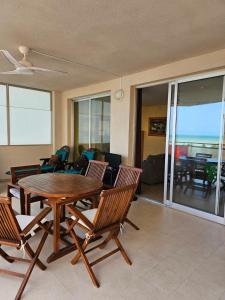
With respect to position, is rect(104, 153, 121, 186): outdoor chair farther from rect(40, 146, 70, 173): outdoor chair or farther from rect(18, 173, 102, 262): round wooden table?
rect(18, 173, 102, 262): round wooden table

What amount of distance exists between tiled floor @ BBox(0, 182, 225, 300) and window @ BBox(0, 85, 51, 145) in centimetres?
378

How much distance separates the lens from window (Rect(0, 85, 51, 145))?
5238mm

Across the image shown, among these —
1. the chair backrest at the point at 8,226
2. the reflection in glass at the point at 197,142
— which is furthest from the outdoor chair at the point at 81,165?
the chair backrest at the point at 8,226

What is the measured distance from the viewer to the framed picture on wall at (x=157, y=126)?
7.22m

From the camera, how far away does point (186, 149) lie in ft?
11.5

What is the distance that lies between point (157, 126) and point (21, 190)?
568cm

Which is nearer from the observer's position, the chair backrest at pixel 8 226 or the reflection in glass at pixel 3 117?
the chair backrest at pixel 8 226

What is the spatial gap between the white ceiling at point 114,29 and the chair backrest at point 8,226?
1.85 meters

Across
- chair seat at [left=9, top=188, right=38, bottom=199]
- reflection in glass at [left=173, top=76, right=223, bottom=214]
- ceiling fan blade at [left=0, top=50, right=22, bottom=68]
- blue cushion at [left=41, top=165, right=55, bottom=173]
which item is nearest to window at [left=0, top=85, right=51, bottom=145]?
blue cushion at [left=41, top=165, right=55, bottom=173]

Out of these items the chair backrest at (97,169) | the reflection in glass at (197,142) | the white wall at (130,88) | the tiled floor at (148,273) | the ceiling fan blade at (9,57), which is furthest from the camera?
the chair backrest at (97,169)

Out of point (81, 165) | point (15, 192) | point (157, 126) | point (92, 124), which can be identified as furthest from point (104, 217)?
point (157, 126)

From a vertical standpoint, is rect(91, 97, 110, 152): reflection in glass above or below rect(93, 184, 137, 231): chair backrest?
above

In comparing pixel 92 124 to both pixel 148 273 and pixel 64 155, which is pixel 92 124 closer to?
pixel 64 155

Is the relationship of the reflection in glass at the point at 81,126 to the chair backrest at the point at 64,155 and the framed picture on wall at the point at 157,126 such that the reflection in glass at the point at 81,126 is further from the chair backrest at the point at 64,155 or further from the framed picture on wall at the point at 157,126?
the framed picture on wall at the point at 157,126
